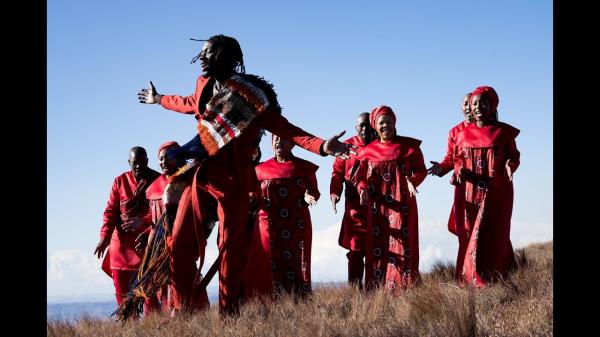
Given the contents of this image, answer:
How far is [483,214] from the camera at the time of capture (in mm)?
9445

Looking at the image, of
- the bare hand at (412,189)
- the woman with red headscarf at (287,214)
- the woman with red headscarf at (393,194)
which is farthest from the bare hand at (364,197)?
the woman with red headscarf at (287,214)

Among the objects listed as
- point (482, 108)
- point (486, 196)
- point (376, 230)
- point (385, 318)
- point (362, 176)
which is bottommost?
point (385, 318)

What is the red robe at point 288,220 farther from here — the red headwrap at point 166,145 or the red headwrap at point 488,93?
the red headwrap at point 488,93

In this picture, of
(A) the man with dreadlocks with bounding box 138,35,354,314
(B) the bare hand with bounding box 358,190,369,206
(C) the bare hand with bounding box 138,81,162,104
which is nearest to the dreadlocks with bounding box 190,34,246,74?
(A) the man with dreadlocks with bounding box 138,35,354,314

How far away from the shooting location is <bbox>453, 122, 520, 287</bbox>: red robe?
30.8ft

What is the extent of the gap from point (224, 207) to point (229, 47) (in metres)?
1.27

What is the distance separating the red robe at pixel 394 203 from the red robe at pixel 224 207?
296 cm

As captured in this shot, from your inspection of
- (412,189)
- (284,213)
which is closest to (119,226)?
(284,213)

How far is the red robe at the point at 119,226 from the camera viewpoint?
10.9 metres

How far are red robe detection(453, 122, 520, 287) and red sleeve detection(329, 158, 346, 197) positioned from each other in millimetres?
1551

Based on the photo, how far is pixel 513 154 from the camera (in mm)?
9336

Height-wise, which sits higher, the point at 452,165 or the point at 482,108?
the point at 482,108

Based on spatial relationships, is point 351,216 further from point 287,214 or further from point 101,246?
point 101,246
